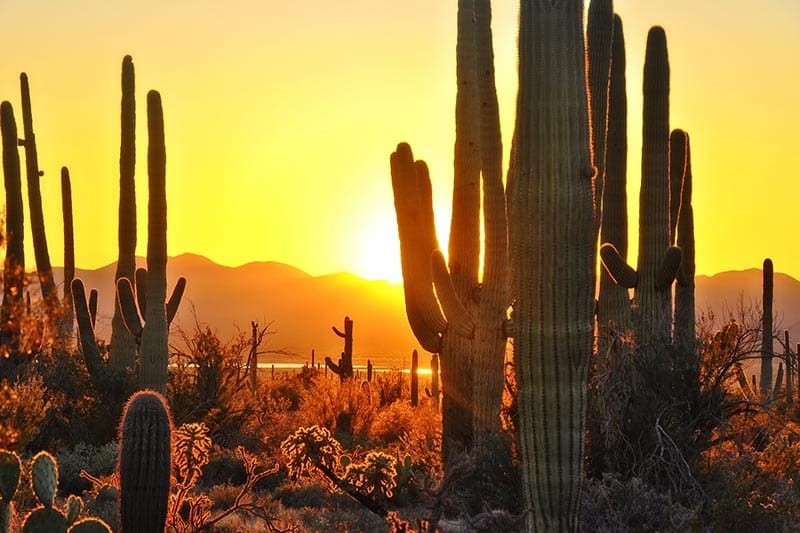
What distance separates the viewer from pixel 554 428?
352 inches

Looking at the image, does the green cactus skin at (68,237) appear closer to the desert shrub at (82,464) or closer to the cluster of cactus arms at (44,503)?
the desert shrub at (82,464)

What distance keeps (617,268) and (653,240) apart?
0.72 meters

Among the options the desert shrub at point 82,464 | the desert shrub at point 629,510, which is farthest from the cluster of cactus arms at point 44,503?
the desert shrub at point 82,464

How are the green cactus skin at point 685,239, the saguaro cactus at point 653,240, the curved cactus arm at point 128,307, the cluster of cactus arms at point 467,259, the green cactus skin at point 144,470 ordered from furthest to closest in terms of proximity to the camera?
1. the curved cactus arm at point 128,307
2. the green cactus skin at point 685,239
3. the saguaro cactus at point 653,240
4. the cluster of cactus arms at point 467,259
5. the green cactus skin at point 144,470

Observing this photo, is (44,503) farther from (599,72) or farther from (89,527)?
(599,72)

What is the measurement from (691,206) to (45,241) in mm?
16148

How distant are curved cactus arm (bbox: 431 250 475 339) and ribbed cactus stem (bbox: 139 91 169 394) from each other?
22.6 ft

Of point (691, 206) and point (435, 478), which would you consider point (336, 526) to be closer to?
point (435, 478)

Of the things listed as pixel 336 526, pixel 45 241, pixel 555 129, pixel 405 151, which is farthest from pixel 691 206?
pixel 45 241

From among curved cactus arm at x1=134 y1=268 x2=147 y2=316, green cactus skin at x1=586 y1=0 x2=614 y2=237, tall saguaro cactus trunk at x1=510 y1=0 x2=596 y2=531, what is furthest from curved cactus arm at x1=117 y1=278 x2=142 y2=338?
tall saguaro cactus trunk at x1=510 y1=0 x2=596 y2=531

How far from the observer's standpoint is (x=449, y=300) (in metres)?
14.0

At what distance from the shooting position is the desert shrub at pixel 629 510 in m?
10.1

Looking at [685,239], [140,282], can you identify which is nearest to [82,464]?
[140,282]

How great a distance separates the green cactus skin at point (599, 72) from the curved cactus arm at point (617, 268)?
0.60 m
